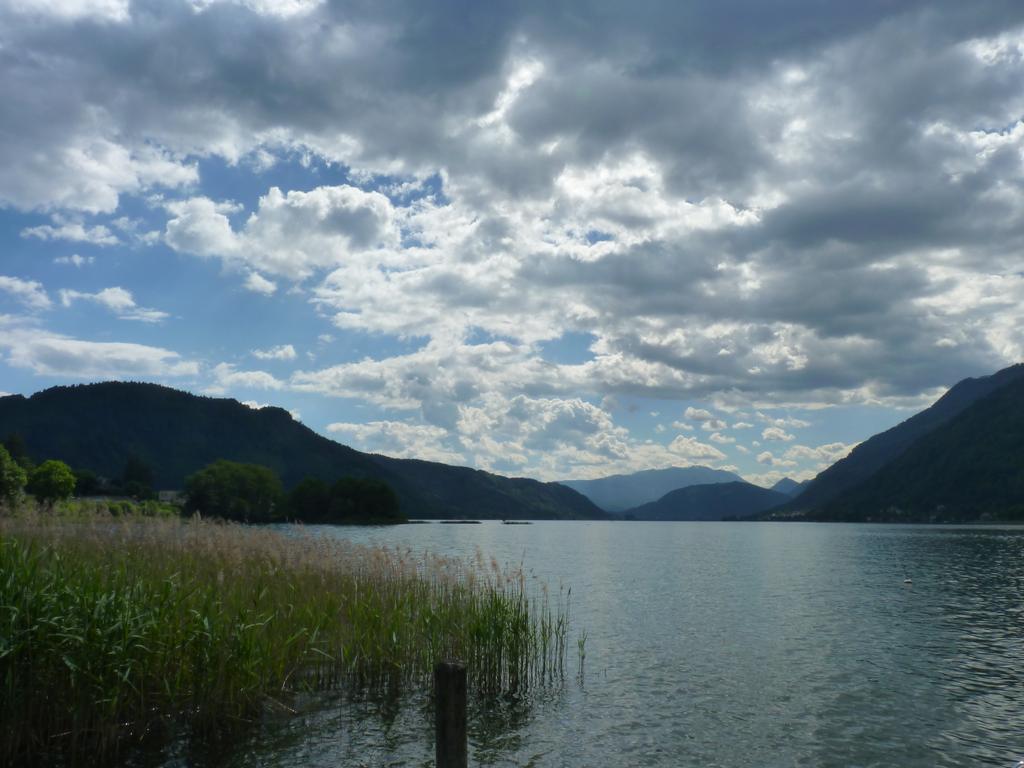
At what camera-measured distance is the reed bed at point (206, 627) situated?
35.3ft

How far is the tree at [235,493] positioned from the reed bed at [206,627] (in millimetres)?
100658

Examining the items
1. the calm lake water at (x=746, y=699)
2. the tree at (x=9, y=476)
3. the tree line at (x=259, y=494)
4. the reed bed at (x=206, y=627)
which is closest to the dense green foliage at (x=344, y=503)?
the tree line at (x=259, y=494)

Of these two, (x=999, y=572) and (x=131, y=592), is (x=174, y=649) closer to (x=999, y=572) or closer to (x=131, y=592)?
(x=131, y=592)

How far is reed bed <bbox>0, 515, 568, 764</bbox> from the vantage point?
35.3 feet

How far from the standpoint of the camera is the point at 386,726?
47.5 feet

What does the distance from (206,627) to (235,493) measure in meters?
127

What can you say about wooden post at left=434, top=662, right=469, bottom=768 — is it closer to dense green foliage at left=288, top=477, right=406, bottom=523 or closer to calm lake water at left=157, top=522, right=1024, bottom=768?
calm lake water at left=157, top=522, right=1024, bottom=768

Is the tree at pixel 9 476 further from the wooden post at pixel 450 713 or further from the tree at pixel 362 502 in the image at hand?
the tree at pixel 362 502

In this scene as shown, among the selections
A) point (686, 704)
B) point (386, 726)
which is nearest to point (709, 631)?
point (686, 704)

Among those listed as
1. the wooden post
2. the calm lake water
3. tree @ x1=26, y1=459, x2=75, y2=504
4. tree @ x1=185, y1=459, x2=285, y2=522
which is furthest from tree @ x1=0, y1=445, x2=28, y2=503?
the wooden post

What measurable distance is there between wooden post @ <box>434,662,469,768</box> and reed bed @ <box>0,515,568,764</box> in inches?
236

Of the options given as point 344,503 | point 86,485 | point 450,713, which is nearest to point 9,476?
point 450,713

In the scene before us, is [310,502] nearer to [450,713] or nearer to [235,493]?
[235,493]

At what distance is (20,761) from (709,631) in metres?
23.7
